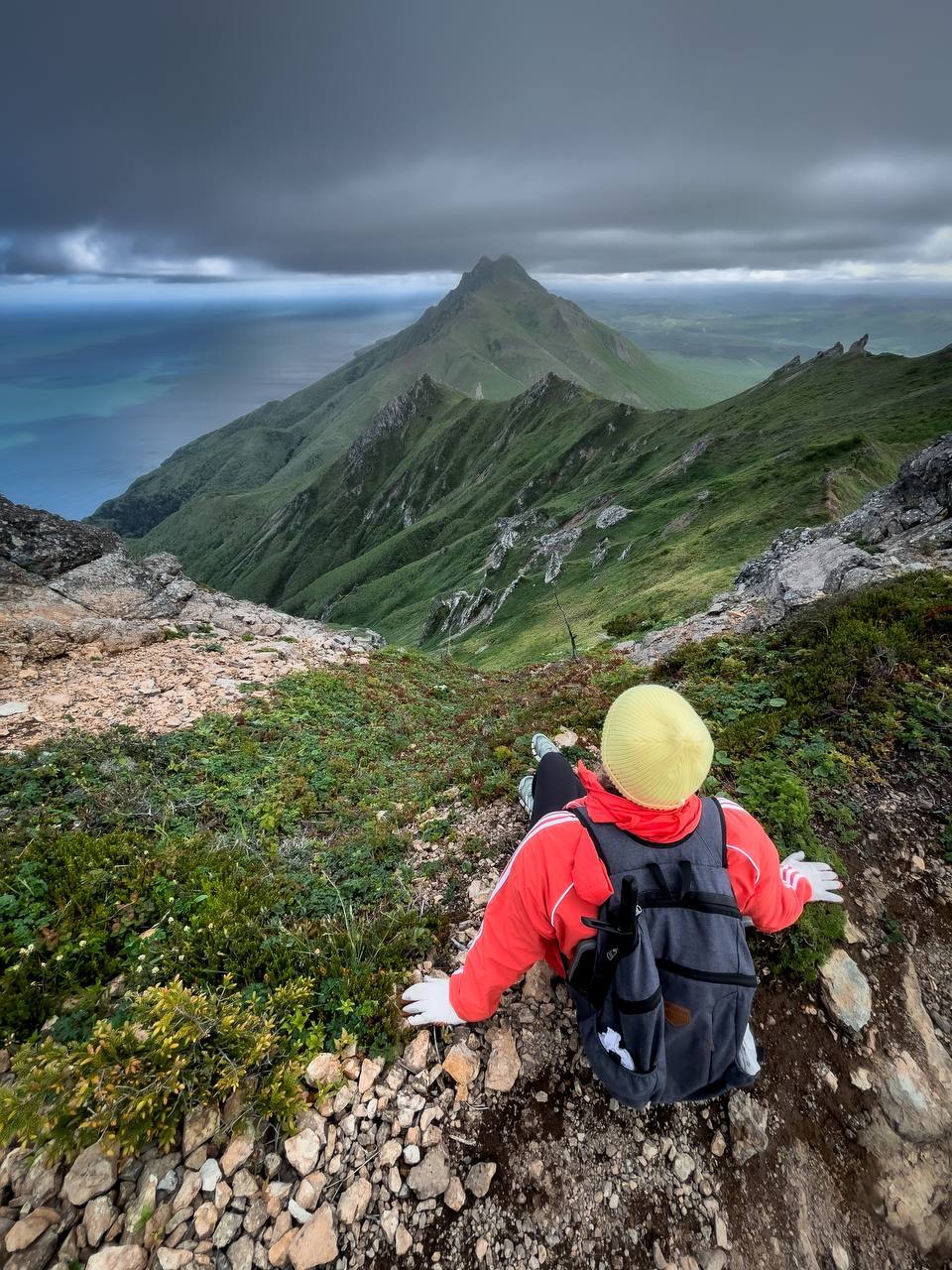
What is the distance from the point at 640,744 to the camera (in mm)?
3453

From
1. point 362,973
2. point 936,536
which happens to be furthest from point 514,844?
point 936,536

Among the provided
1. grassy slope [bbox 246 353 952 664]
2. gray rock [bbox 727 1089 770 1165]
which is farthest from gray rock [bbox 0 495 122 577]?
grassy slope [bbox 246 353 952 664]

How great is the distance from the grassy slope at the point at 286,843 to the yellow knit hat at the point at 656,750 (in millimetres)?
2850

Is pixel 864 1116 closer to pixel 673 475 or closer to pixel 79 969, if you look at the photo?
pixel 79 969

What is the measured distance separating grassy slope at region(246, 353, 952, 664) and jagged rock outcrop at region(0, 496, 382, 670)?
57.9 feet

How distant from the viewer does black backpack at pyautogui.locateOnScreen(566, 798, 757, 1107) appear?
337cm

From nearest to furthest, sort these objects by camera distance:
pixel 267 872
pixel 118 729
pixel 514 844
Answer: pixel 267 872 → pixel 514 844 → pixel 118 729

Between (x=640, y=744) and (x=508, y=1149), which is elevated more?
(x=640, y=744)

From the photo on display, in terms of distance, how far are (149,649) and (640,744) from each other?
1413cm

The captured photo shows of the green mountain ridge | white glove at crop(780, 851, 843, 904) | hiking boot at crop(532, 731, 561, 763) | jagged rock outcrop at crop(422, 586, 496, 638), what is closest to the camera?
white glove at crop(780, 851, 843, 904)

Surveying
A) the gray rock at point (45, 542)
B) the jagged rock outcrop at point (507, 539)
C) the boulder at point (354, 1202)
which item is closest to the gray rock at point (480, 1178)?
the boulder at point (354, 1202)

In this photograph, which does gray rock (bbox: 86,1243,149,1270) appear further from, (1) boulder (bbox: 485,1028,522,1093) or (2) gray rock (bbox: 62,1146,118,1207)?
(1) boulder (bbox: 485,1028,522,1093)

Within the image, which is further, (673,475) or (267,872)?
(673,475)

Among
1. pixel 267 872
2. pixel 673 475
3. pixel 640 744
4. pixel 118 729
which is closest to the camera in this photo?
pixel 640 744
